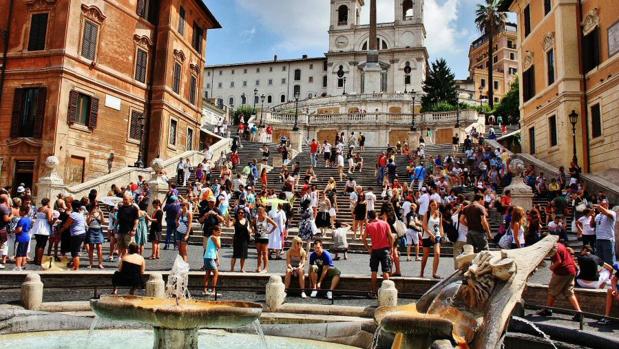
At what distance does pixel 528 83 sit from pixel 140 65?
75.2 ft

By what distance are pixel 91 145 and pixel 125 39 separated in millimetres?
6874

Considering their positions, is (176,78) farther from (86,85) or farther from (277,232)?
(277,232)

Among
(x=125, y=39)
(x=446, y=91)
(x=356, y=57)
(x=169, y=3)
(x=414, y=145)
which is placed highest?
(x=356, y=57)

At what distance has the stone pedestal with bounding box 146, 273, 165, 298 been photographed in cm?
934

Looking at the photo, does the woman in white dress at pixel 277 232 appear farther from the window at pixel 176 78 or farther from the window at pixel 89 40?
the window at pixel 176 78

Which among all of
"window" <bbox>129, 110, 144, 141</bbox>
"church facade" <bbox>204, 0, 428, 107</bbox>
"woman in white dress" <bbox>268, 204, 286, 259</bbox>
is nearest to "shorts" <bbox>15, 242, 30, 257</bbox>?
"woman in white dress" <bbox>268, 204, 286, 259</bbox>

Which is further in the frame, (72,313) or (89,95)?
(89,95)

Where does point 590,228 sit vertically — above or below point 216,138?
below

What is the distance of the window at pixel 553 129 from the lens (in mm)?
25391

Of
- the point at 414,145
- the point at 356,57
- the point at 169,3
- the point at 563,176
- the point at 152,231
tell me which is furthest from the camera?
the point at 356,57

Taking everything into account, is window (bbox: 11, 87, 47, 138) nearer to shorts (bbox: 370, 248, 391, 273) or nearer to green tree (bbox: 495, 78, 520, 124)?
shorts (bbox: 370, 248, 391, 273)

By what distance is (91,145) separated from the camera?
89.5 ft

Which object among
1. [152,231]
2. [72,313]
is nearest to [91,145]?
[152,231]

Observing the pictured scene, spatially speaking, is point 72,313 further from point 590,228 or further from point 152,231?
point 590,228
